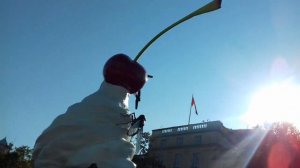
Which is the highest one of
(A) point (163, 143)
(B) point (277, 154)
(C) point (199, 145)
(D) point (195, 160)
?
(A) point (163, 143)

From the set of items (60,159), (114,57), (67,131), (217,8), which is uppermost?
(217,8)

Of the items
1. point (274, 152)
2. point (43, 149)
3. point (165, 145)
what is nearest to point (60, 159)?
point (43, 149)

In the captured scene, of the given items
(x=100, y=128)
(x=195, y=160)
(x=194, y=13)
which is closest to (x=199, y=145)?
(x=195, y=160)

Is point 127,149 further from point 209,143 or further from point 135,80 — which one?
point 209,143

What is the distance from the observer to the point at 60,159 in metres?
6.20

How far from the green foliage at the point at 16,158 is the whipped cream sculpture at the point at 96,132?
29.1 metres

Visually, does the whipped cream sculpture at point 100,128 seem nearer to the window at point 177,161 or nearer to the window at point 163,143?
the window at point 177,161

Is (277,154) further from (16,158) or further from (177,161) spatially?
(177,161)

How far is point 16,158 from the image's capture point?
3878 centimetres

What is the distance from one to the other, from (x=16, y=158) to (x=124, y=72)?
3434 cm

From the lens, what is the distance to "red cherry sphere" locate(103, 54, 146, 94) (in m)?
7.02

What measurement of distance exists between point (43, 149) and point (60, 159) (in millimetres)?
331

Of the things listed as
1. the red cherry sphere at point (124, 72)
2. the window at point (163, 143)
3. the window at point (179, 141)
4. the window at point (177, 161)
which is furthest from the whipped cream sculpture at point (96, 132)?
the window at point (163, 143)

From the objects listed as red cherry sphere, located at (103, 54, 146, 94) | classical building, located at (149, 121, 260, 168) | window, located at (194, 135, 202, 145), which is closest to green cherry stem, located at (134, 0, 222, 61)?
red cherry sphere, located at (103, 54, 146, 94)
